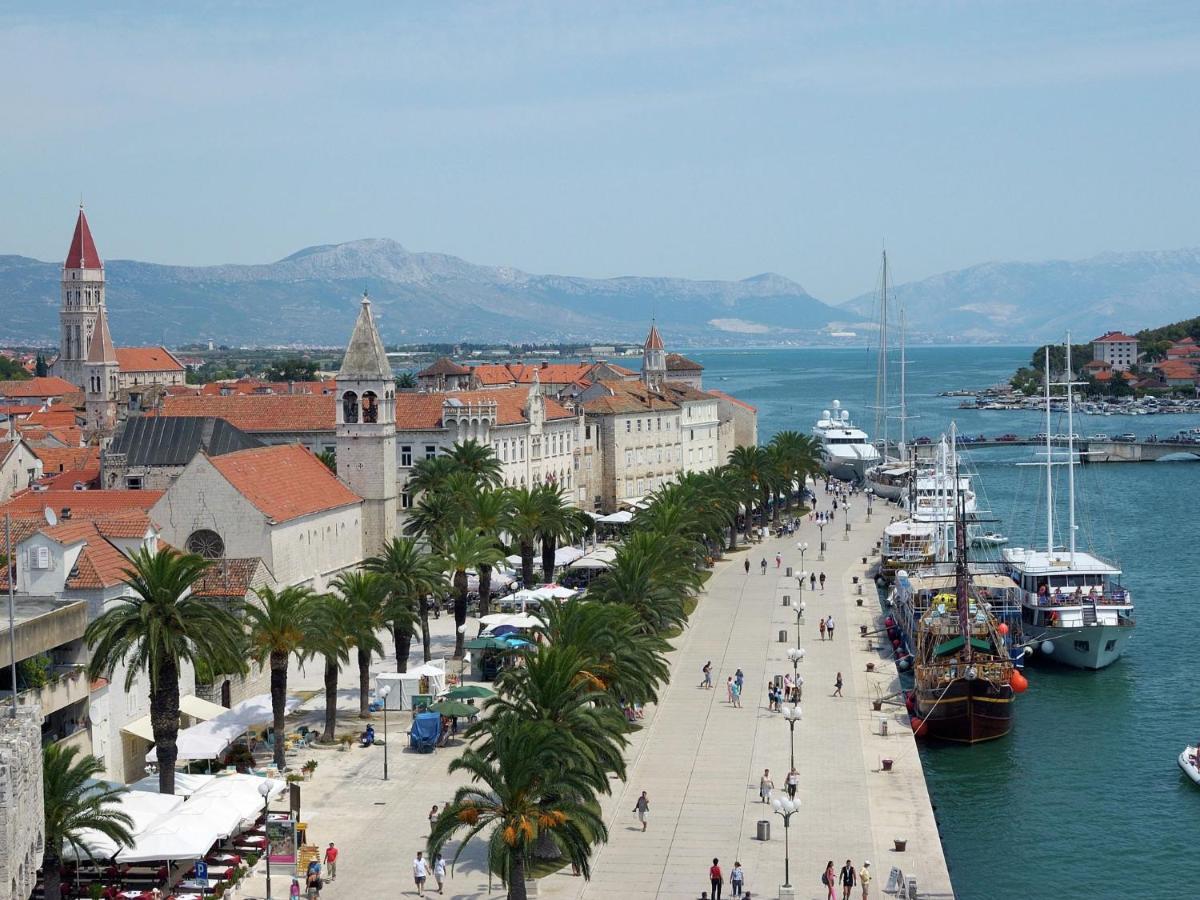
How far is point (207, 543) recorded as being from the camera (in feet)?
212

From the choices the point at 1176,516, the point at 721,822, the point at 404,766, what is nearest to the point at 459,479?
the point at 404,766

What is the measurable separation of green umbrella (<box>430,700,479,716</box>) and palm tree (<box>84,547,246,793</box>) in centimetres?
1064

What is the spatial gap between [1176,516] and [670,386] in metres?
39.6

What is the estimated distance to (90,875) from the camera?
118ft

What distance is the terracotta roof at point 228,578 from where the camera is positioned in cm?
5538

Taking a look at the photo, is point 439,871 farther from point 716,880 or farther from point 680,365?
point 680,365

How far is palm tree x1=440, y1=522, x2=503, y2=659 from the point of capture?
205 ft

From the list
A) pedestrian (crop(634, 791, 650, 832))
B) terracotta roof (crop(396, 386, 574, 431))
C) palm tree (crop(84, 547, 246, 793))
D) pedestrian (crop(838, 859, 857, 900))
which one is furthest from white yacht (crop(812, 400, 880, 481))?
pedestrian (crop(838, 859, 857, 900))

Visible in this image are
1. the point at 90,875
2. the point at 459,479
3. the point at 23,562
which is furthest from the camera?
the point at 459,479

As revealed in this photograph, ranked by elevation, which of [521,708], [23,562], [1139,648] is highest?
[23,562]

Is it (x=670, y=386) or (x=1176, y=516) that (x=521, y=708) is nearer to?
(x=670, y=386)

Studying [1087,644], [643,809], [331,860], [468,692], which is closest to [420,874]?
[331,860]

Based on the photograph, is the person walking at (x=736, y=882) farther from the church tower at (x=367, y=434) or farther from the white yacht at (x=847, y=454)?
the white yacht at (x=847, y=454)

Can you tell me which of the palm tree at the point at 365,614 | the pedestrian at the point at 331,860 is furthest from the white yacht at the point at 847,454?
the pedestrian at the point at 331,860
